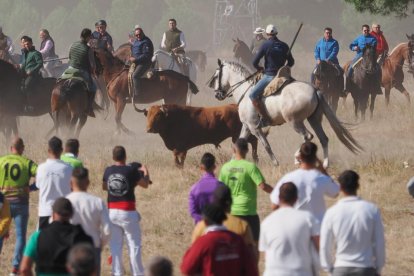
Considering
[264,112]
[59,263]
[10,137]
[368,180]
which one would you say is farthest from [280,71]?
[59,263]

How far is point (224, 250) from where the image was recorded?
9477mm

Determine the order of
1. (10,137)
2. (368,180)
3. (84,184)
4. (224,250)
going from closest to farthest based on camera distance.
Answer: (224,250) → (84,184) → (368,180) → (10,137)

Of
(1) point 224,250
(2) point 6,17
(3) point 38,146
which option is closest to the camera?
(1) point 224,250

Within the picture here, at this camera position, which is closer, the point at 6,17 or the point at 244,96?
the point at 244,96

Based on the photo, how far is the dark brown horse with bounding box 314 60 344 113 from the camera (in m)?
31.7

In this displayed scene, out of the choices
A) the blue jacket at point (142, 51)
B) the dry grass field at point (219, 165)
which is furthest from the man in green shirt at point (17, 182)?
the blue jacket at point (142, 51)

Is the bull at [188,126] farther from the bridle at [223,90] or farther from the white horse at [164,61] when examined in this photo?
the white horse at [164,61]

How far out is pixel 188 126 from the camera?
22.5 metres

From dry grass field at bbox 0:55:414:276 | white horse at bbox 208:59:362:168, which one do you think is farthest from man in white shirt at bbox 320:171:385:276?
white horse at bbox 208:59:362:168

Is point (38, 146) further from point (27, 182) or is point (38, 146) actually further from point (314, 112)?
point (27, 182)

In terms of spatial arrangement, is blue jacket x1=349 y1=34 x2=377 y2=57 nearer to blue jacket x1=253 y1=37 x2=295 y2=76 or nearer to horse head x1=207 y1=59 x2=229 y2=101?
horse head x1=207 y1=59 x2=229 y2=101

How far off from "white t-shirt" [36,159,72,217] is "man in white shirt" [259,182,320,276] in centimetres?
356

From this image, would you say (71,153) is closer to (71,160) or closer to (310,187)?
(71,160)

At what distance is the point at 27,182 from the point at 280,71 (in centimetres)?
809
